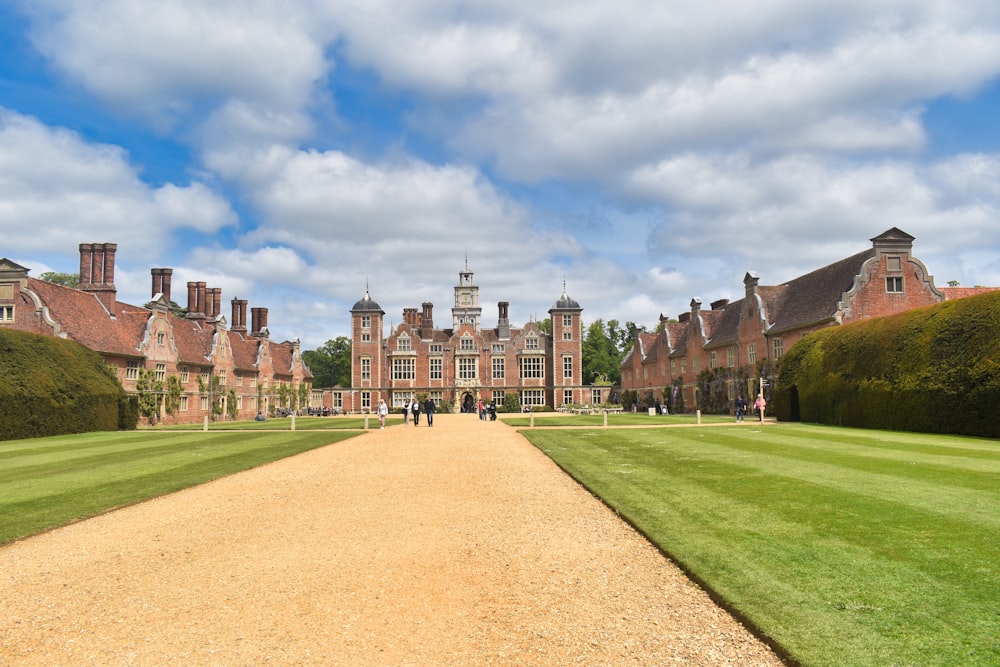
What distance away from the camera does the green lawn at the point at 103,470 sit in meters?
9.41

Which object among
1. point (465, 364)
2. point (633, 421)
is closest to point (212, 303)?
point (465, 364)

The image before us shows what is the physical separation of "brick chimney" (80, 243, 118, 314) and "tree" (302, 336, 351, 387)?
4949 centimetres

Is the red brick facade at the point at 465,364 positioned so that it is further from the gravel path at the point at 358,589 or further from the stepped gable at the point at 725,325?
the gravel path at the point at 358,589

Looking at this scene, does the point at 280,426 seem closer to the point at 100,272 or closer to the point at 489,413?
the point at 489,413

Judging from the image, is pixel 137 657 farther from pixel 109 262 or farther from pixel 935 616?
pixel 109 262

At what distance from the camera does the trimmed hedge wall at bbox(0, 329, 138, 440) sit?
25719 millimetres

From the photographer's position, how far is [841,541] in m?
6.49

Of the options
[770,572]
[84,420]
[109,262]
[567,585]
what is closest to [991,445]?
[770,572]

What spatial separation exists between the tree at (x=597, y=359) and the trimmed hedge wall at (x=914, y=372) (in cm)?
5644

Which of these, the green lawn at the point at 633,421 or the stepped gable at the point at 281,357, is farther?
the stepped gable at the point at 281,357

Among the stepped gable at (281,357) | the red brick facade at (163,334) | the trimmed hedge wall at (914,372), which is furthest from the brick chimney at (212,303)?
the trimmed hedge wall at (914,372)

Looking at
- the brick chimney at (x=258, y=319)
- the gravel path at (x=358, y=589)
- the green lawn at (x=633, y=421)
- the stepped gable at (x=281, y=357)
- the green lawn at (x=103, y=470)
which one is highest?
the brick chimney at (x=258, y=319)

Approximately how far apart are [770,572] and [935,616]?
1.31m

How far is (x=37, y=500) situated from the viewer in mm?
10188
